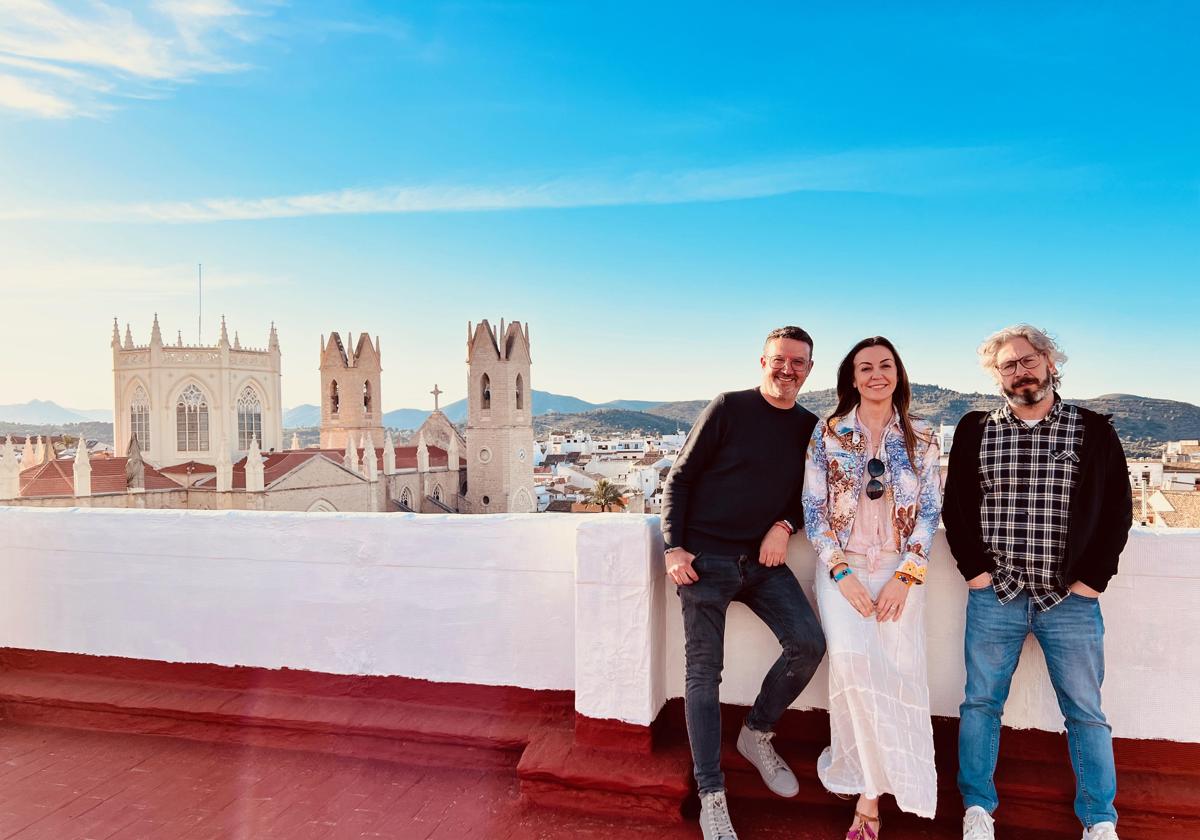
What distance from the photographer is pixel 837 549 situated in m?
2.18

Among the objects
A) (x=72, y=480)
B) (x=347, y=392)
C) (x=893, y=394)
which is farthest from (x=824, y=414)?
(x=347, y=392)

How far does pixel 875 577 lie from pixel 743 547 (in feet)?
1.28

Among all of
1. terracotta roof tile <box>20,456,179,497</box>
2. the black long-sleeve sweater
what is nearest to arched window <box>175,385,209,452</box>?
terracotta roof tile <box>20,456,179,497</box>

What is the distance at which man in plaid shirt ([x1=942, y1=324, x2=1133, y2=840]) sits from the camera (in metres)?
2.05

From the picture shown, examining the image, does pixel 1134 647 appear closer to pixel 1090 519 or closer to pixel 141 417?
pixel 1090 519

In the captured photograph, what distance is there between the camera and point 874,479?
87.7 inches

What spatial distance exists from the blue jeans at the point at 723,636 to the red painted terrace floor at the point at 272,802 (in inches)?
11.9

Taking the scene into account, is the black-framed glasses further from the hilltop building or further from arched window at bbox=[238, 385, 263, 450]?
arched window at bbox=[238, 385, 263, 450]

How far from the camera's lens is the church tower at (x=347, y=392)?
51844 mm

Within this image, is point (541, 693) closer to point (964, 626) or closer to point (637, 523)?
point (637, 523)

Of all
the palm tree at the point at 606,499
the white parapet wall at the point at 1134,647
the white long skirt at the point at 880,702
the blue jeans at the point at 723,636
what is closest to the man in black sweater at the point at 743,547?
the blue jeans at the point at 723,636

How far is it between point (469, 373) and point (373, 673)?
46.6 meters

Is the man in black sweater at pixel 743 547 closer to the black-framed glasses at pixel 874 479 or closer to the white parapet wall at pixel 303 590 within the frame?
the black-framed glasses at pixel 874 479

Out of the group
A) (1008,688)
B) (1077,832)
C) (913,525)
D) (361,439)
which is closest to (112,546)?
(913,525)
